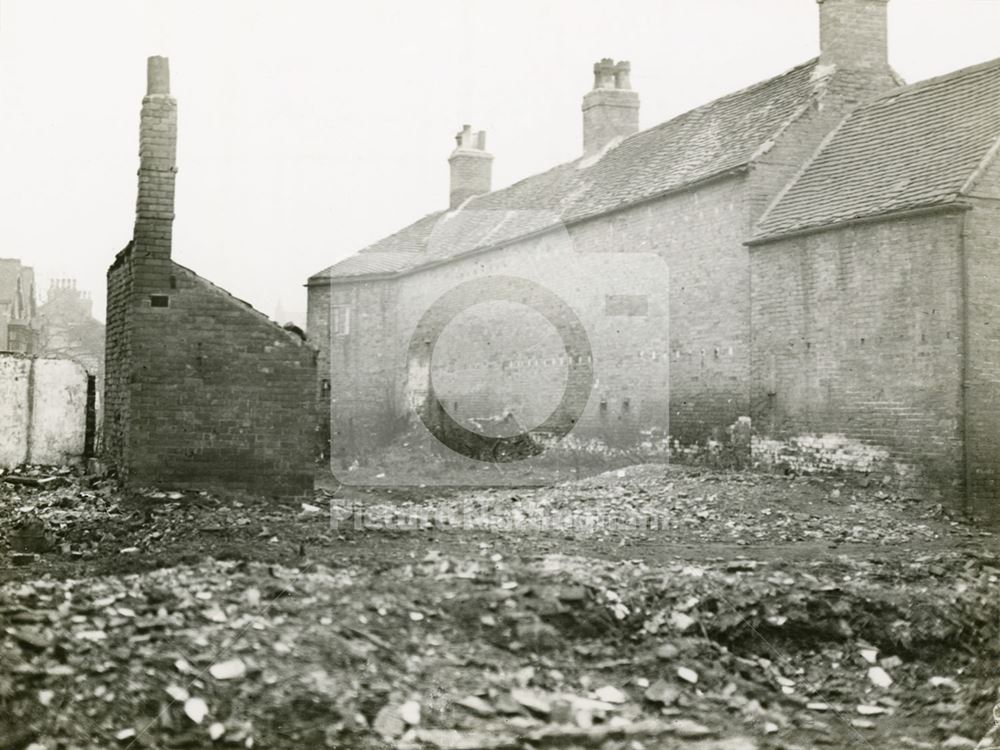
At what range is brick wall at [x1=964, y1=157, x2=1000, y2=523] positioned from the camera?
13359 millimetres

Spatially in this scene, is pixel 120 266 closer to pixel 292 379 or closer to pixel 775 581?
pixel 292 379

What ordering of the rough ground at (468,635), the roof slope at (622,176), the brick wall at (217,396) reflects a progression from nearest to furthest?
the rough ground at (468,635) < the brick wall at (217,396) < the roof slope at (622,176)

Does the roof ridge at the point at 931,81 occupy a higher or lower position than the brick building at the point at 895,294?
higher

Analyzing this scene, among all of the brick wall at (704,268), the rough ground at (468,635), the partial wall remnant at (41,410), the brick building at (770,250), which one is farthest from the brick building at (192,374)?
the brick wall at (704,268)

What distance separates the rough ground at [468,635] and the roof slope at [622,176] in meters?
10.4

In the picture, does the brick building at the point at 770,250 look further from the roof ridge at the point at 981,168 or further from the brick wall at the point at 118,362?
the brick wall at the point at 118,362

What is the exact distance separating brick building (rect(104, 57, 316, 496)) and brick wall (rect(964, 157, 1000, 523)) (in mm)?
9063

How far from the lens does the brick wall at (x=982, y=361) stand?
13359 mm

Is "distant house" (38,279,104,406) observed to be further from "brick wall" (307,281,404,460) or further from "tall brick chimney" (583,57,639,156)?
"tall brick chimney" (583,57,639,156)

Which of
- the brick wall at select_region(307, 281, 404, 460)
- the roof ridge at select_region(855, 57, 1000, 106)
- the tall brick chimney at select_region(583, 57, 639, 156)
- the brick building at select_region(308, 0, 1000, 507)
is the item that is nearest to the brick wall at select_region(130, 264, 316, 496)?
the brick building at select_region(308, 0, 1000, 507)

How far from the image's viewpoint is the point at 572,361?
77.2ft

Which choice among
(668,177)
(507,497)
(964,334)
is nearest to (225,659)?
(507,497)

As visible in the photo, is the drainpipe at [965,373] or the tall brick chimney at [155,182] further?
the drainpipe at [965,373]

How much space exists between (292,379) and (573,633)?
6.10 m
